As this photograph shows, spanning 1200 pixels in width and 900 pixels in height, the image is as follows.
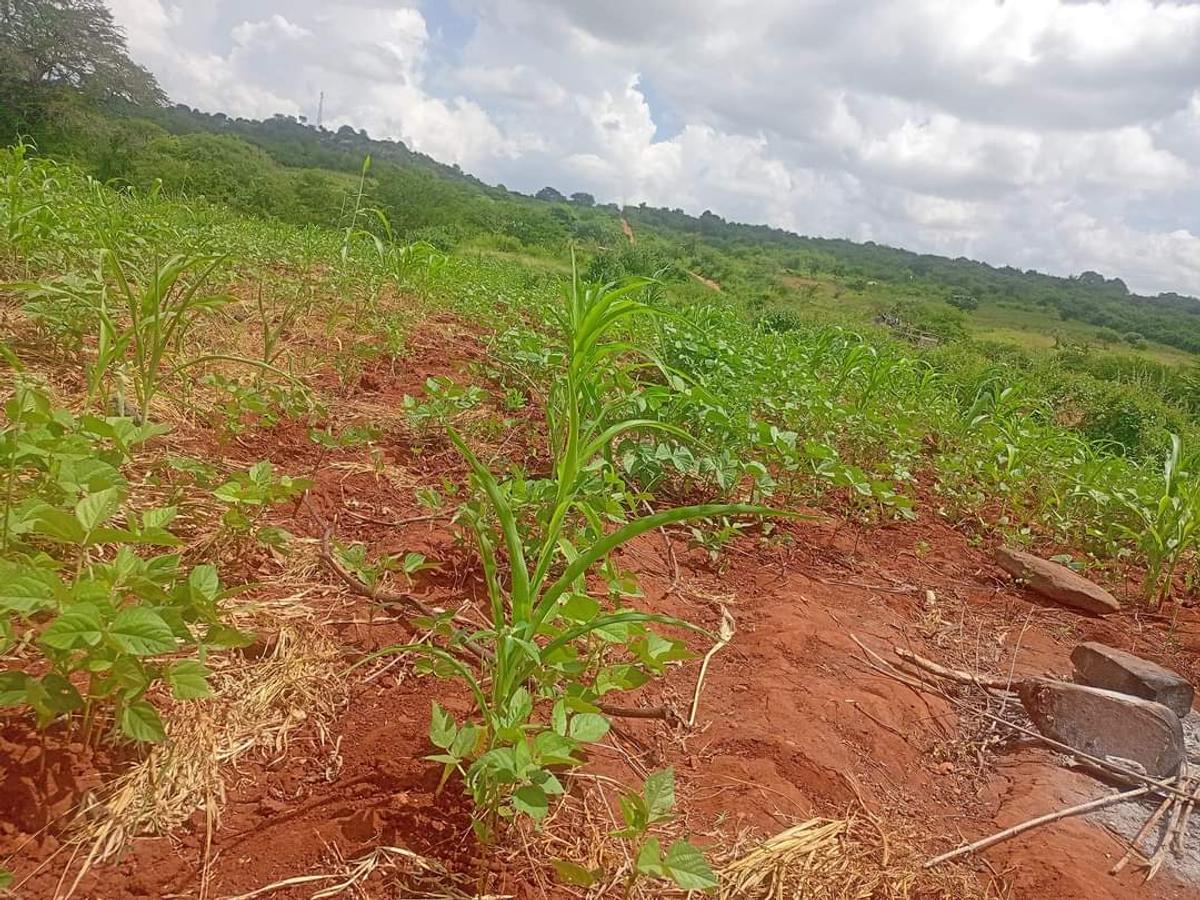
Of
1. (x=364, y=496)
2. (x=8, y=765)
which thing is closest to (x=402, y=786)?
(x=8, y=765)

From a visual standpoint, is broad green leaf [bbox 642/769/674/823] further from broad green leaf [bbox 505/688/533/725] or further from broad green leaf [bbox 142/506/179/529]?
broad green leaf [bbox 142/506/179/529]

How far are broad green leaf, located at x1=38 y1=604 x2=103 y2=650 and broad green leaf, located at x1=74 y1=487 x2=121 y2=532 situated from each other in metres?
0.23

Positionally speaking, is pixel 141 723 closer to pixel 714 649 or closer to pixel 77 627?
pixel 77 627

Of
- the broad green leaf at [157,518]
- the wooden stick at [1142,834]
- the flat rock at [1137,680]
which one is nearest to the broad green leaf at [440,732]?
the broad green leaf at [157,518]

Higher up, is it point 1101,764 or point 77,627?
point 77,627

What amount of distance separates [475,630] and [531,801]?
0.65 meters

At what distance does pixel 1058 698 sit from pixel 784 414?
7.40 feet

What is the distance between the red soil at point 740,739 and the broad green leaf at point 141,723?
0.15 m

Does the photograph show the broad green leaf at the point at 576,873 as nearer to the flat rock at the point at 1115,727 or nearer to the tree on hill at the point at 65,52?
the flat rock at the point at 1115,727

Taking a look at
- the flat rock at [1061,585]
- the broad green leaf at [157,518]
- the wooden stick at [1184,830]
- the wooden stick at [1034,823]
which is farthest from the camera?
the flat rock at [1061,585]

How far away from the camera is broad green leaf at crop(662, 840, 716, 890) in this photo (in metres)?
0.97

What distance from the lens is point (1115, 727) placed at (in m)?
1.82

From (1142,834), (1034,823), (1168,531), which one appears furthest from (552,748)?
(1168,531)

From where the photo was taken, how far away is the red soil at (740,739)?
3.47 ft
